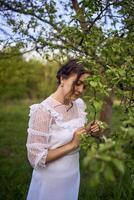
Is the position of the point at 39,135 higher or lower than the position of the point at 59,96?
lower

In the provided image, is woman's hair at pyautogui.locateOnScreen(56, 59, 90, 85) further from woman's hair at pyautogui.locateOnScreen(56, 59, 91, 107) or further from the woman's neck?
the woman's neck

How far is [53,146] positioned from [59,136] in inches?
3.3

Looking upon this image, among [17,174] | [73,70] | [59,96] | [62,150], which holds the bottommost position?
[17,174]

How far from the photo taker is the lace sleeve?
9.56ft

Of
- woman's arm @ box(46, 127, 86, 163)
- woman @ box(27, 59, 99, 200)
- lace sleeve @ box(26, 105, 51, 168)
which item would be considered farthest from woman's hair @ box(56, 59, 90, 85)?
woman's arm @ box(46, 127, 86, 163)

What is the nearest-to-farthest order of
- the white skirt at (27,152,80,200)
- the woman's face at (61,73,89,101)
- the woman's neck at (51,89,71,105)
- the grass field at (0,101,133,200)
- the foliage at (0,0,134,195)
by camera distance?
1. the foliage at (0,0,134,195)
2. the woman's face at (61,73,89,101)
3. the woman's neck at (51,89,71,105)
4. the white skirt at (27,152,80,200)
5. the grass field at (0,101,133,200)

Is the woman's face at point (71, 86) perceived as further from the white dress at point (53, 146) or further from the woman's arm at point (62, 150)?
the woman's arm at point (62, 150)

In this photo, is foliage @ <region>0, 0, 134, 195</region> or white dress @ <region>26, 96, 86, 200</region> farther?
white dress @ <region>26, 96, 86, 200</region>

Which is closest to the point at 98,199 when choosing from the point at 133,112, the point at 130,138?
the point at 133,112

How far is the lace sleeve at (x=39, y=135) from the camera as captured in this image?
2.91 m

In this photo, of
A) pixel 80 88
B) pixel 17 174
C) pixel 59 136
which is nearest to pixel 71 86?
pixel 80 88

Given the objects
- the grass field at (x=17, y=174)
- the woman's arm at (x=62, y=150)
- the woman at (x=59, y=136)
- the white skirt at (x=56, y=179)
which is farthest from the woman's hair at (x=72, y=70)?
the grass field at (x=17, y=174)

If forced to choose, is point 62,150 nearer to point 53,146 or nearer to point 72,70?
point 53,146

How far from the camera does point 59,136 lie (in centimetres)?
304
